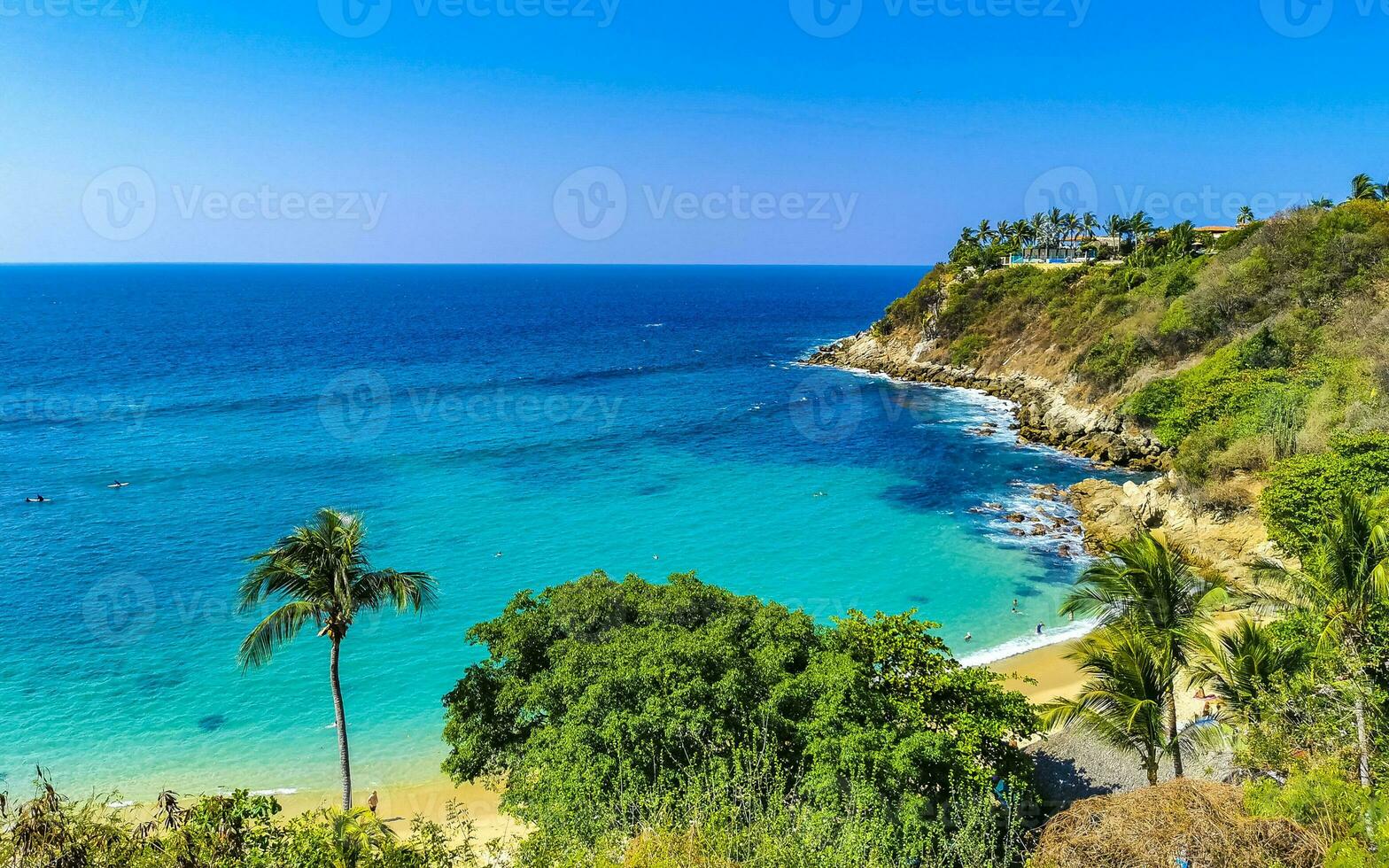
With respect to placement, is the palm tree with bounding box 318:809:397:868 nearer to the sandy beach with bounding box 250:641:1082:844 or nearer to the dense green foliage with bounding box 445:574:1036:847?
the dense green foliage with bounding box 445:574:1036:847

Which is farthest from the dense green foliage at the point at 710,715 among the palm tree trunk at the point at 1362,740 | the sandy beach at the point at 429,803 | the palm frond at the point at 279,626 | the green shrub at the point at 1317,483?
the green shrub at the point at 1317,483

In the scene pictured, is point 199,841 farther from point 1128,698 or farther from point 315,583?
point 1128,698

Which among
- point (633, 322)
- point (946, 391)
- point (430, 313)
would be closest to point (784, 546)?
point (946, 391)

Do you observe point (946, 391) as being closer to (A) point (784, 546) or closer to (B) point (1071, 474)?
(B) point (1071, 474)

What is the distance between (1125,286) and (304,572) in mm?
75044

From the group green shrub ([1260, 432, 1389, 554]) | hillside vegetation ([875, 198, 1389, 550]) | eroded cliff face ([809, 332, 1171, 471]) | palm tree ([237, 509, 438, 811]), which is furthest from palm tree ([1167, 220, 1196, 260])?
palm tree ([237, 509, 438, 811])

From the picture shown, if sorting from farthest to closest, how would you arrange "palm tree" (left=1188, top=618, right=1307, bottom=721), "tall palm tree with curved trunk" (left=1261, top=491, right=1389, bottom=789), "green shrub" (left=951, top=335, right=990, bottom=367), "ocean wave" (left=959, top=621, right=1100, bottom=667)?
"green shrub" (left=951, top=335, right=990, bottom=367)
"ocean wave" (left=959, top=621, right=1100, bottom=667)
"palm tree" (left=1188, top=618, right=1307, bottom=721)
"tall palm tree with curved trunk" (left=1261, top=491, right=1389, bottom=789)

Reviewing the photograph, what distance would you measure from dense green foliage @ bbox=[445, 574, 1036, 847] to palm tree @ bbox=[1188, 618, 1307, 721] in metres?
4.01

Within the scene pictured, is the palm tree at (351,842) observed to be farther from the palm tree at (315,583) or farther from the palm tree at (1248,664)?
the palm tree at (1248,664)

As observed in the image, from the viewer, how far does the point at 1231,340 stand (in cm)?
5025

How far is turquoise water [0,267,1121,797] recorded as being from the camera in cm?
2577

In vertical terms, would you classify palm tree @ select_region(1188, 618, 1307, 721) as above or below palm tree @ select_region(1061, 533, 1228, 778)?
below

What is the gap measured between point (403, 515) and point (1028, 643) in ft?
106

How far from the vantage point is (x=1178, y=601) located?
57.2ft
